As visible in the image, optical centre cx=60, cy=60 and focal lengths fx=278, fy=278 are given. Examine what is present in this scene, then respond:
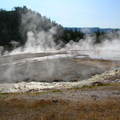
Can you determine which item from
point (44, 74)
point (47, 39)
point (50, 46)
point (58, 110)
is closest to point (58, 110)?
point (58, 110)

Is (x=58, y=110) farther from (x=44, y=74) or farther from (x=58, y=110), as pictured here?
(x=44, y=74)

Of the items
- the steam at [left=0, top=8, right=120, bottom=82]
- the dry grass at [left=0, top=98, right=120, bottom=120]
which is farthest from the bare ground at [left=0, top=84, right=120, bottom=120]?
the steam at [left=0, top=8, right=120, bottom=82]

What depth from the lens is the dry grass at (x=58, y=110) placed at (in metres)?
11.0

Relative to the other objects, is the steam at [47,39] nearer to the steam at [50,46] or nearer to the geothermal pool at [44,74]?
the steam at [50,46]

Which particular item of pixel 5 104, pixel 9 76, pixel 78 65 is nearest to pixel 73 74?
pixel 78 65

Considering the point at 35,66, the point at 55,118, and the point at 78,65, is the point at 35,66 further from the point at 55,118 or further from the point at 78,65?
the point at 55,118

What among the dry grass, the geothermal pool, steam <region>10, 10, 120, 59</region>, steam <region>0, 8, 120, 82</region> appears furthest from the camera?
steam <region>10, 10, 120, 59</region>

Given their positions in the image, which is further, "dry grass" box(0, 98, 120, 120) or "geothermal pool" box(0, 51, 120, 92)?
"geothermal pool" box(0, 51, 120, 92)

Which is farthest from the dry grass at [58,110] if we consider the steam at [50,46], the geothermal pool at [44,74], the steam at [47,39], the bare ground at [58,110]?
the steam at [47,39]

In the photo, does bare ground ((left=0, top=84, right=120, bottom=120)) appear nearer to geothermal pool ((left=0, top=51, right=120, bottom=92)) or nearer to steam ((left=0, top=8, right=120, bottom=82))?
geothermal pool ((left=0, top=51, right=120, bottom=92))

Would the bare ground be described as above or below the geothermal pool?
above

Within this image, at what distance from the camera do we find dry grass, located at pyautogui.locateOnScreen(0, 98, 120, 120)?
11.0 metres

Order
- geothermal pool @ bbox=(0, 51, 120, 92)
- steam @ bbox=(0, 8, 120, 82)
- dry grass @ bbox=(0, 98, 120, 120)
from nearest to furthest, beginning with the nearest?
dry grass @ bbox=(0, 98, 120, 120)
geothermal pool @ bbox=(0, 51, 120, 92)
steam @ bbox=(0, 8, 120, 82)

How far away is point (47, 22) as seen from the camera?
88625mm
